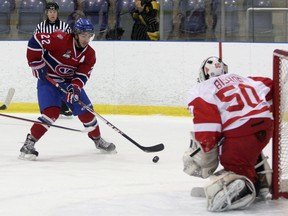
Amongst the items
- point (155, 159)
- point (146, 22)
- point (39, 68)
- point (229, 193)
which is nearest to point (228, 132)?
point (229, 193)

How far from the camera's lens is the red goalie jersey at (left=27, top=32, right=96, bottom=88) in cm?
472

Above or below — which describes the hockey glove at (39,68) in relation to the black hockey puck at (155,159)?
above

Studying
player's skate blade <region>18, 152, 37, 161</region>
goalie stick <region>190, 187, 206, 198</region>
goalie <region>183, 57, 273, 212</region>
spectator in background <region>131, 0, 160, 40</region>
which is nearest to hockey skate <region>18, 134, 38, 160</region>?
player's skate blade <region>18, 152, 37, 161</region>

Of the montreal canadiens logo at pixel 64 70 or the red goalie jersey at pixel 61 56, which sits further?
the montreal canadiens logo at pixel 64 70

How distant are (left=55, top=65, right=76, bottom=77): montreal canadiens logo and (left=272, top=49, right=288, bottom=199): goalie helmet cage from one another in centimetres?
173

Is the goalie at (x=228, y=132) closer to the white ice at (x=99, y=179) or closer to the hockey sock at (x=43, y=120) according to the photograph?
the white ice at (x=99, y=179)

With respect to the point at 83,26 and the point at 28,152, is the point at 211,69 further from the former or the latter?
the point at 28,152

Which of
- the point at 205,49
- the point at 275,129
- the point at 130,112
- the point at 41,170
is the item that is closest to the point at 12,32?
the point at 130,112

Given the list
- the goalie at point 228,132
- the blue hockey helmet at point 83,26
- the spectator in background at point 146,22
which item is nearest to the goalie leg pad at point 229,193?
the goalie at point 228,132

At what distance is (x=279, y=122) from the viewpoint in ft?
11.3

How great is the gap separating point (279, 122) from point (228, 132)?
342 millimetres

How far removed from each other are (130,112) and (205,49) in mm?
892

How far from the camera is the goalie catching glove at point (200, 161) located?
324cm

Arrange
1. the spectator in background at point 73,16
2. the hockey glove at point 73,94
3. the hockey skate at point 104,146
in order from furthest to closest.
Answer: the spectator in background at point 73,16
the hockey skate at point 104,146
the hockey glove at point 73,94
